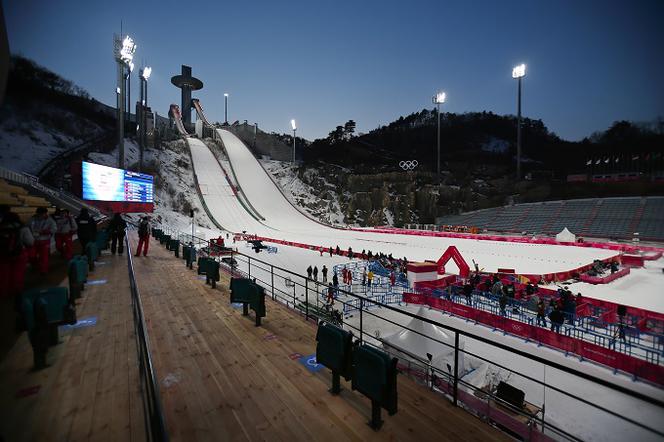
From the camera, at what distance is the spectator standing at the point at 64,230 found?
9.88 metres

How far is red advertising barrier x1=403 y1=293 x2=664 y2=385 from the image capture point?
900cm

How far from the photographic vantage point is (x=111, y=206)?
72.6ft

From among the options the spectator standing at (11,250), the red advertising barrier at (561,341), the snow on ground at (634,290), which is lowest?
the red advertising barrier at (561,341)

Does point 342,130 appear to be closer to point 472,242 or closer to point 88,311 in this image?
point 472,242

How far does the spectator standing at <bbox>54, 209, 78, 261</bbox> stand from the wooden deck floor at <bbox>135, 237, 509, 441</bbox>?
5.80m

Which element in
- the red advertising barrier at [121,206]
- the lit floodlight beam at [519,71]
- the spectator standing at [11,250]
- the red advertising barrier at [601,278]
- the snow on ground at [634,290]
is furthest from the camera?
the lit floodlight beam at [519,71]

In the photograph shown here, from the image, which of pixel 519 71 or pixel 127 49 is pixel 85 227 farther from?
pixel 519 71

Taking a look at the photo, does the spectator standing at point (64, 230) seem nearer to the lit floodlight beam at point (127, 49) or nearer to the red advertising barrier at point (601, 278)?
Result: the lit floodlight beam at point (127, 49)

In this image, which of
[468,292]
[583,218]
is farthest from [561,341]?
[583,218]

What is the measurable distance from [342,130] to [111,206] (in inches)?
2362

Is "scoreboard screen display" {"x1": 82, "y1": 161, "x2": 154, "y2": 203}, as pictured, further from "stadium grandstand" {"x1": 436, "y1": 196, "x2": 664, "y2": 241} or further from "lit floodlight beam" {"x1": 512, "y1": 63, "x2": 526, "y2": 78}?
"lit floodlight beam" {"x1": 512, "y1": 63, "x2": 526, "y2": 78}

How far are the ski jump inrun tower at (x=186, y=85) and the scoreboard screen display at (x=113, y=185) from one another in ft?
192

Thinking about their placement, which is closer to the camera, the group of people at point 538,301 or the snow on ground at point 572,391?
the snow on ground at point 572,391

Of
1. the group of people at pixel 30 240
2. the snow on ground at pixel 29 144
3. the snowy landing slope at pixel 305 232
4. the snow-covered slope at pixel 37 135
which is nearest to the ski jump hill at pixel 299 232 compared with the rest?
the snowy landing slope at pixel 305 232
